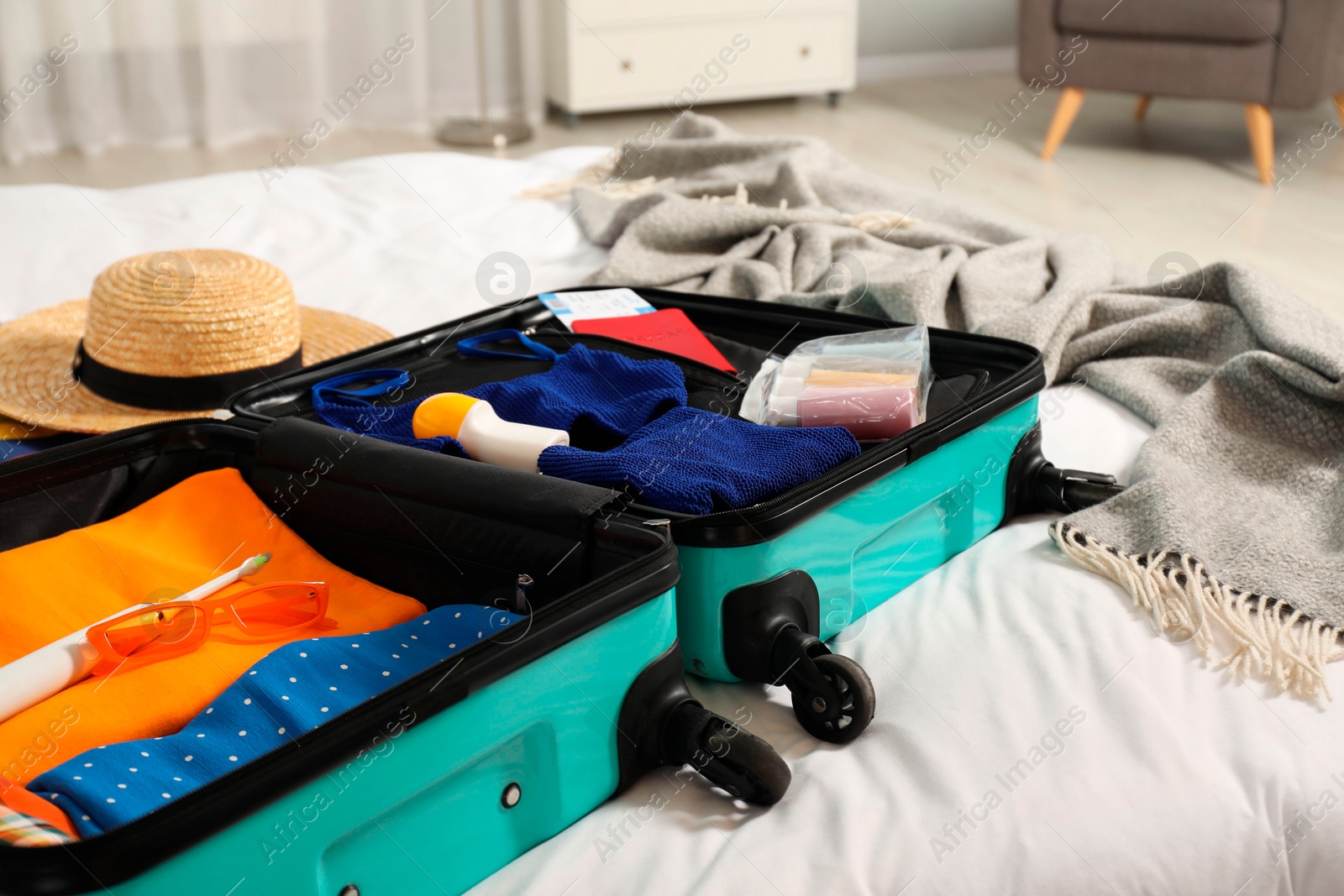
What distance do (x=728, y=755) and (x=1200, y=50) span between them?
2550 mm

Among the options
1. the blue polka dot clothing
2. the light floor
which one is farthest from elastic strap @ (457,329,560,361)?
the light floor

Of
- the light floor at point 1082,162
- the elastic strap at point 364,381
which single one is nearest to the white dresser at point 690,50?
the light floor at point 1082,162

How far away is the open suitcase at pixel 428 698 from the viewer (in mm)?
465

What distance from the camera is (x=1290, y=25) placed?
2.53 metres

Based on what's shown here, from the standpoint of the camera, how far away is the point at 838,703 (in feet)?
2.23

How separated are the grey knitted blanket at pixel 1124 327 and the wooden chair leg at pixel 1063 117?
55.7 inches

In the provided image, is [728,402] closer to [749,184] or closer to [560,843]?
[560,843]

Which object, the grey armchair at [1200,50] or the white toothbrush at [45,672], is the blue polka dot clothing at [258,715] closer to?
the white toothbrush at [45,672]

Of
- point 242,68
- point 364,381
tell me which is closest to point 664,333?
point 364,381

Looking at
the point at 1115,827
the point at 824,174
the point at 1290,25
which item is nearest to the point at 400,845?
the point at 1115,827

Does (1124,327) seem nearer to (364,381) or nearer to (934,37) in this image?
(364,381)

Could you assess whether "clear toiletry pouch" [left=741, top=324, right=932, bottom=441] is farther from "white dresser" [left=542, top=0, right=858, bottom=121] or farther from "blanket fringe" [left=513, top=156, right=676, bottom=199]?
"white dresser" [left=542, top=0, right=858, bottom=121]

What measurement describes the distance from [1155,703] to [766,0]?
118 inches

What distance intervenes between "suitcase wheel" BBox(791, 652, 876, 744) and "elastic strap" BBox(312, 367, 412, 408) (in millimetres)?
440
